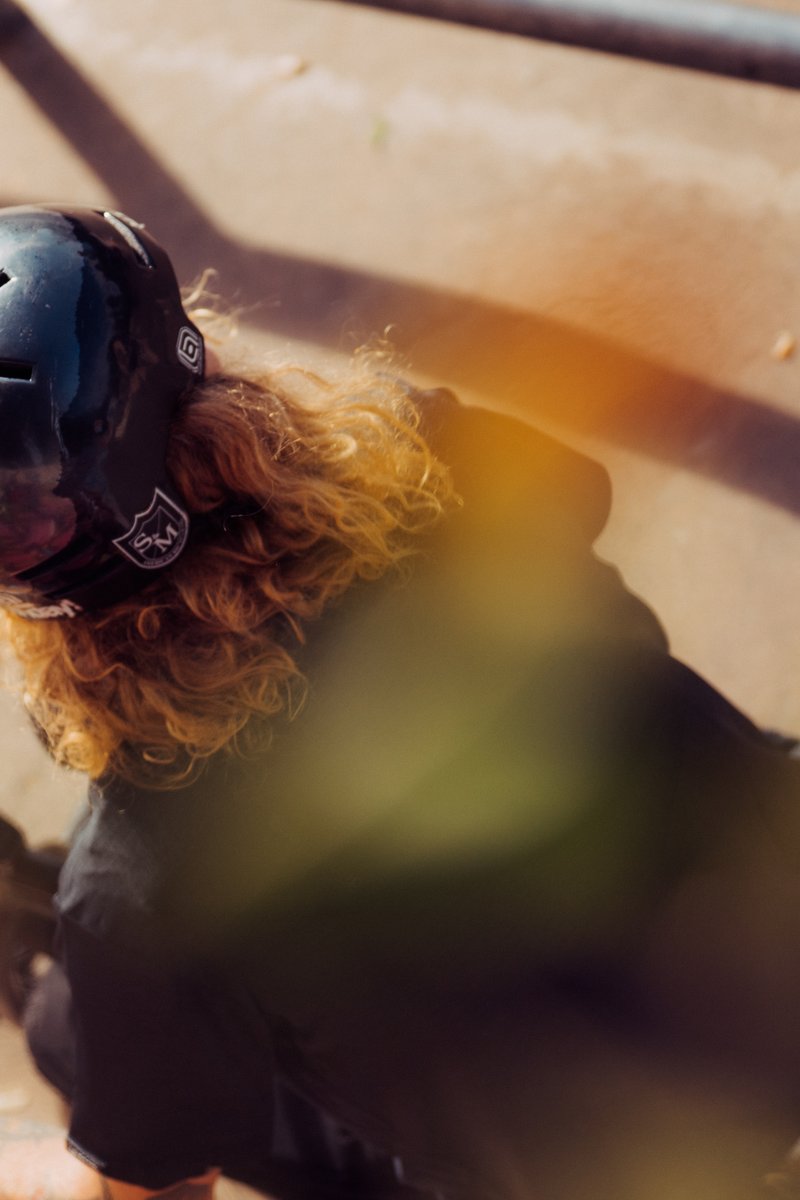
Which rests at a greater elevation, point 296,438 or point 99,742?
point 296,438

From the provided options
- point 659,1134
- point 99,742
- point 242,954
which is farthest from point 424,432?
point 659,1134

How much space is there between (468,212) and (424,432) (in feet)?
5.94

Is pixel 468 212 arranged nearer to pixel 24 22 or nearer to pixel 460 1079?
pixel 24 22

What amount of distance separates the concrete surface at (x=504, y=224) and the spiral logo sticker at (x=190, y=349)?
→ 145cm

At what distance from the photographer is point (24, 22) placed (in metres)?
3.87

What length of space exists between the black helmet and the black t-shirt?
9.0 inches

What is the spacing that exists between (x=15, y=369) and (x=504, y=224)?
2.15 metres

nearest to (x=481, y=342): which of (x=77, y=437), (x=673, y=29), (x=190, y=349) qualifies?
(x=673, y=29)

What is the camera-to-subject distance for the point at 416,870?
4.09 feet

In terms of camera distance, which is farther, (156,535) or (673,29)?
(673,29)

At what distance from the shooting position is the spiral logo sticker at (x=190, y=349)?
4.34 ft

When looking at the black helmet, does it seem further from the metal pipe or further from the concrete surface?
the concrete surface

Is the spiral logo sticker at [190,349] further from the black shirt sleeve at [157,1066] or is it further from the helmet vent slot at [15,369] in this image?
the black shirt sleeve at [157,1066]

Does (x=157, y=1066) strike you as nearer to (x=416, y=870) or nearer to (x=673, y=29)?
(x=416, y=870)
